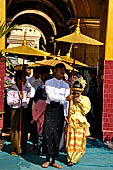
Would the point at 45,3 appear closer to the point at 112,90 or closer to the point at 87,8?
the point at 87,8

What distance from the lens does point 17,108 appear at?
7082 millimetres

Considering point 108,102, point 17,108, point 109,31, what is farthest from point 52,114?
point 109,31

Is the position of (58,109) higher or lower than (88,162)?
higher

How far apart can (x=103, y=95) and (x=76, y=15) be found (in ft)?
18.6

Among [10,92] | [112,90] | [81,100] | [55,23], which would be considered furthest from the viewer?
[55,23]

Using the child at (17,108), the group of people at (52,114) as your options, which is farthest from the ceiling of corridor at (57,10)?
the child at (17,108)

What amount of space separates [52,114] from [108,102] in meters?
3.03

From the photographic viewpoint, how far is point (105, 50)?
886 centimetres

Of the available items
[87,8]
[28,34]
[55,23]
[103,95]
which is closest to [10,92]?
[103,95]

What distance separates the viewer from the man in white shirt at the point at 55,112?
19.7ft

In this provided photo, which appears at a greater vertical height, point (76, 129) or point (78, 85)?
point (78, 85)

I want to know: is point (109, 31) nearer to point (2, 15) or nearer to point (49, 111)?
point (2, 15)

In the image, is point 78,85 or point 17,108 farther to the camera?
point 17,108

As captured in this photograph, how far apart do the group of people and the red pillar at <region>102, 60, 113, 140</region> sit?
192 centimetres
